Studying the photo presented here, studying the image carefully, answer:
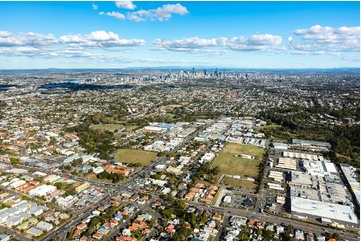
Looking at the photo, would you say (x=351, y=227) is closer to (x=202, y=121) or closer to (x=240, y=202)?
(x=240, y=202)

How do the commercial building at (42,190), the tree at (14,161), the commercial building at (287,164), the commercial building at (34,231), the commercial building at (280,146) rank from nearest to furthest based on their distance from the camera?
1. the commercial building at (34,231)
2. the commercial building at (42,190)
3. the commercial building at (287,164)
4. the tree at (14,161)
5. the commercial building at (280,146)

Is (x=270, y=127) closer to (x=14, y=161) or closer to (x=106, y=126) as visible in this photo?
(x=106, y=126)

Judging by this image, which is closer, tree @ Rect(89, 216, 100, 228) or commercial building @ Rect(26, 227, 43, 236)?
commercial building @ Rect(26, 227, 43, 236)

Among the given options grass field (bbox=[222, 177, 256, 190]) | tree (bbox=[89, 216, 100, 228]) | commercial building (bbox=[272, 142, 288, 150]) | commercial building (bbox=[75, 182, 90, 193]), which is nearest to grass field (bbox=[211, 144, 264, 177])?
grass field (bbox=[222, 177, 256, 190])

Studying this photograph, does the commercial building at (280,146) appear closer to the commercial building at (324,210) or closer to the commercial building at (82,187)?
the commercial building at (324,210)

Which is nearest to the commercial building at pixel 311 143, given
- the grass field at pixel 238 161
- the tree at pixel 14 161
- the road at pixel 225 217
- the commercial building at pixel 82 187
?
the grass field at pixel 238 161

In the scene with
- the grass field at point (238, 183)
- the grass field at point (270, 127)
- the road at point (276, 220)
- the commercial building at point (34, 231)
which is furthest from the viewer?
the grass field at point (270, 127)

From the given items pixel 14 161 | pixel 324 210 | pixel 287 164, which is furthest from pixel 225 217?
pixel 14 161

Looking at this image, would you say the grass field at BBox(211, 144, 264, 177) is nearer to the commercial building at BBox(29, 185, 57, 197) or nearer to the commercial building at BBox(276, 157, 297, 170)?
the commercial building at BBox(276, 157, 297, 170)
